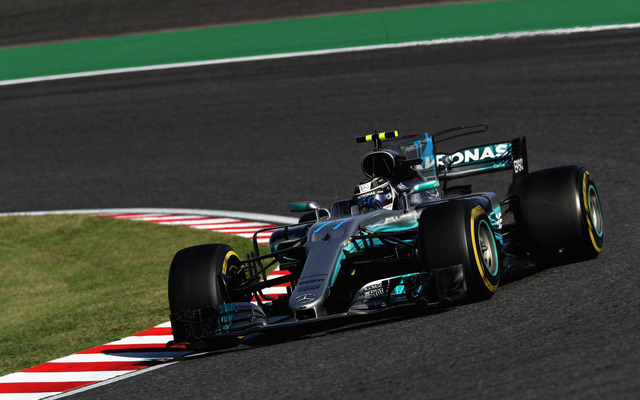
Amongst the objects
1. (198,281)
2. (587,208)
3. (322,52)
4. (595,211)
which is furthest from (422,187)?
(322,52)

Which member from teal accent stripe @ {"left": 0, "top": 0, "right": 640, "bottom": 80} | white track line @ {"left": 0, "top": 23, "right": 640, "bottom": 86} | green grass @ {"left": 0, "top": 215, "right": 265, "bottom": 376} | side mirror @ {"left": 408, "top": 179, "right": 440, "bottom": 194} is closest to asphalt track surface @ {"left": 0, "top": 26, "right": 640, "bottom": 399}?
white track line @ {"left": 0, "top": 23, "right": 640, "bottom": 86}

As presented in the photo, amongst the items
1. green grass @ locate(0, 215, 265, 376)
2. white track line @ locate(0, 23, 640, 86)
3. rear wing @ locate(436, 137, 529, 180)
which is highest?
white track line @ locate(0, 23, 640, 86)

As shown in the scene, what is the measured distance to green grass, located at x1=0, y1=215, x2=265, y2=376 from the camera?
27.8 ft

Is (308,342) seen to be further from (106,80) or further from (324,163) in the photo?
(106,80)

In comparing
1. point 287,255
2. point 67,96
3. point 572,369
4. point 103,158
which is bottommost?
point 572,369

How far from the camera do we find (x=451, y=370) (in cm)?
521

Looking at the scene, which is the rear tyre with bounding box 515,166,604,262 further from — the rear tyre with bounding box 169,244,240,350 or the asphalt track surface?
the rear tyre with bounding box 169,244,240,350

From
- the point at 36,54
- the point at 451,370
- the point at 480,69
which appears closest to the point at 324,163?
the point at 480,69

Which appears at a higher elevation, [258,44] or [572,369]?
[258,44]

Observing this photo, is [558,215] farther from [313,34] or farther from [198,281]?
[313,34]

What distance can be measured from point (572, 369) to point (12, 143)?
14.3 meters

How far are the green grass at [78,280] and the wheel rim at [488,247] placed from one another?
3031 millimetres

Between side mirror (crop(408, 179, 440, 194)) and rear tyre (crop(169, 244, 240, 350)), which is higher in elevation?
side mirror (crop(408, 179, 440, 194))

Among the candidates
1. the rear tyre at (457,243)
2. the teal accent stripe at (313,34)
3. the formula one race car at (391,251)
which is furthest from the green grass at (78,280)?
the teal accent stripe at (313,34)
